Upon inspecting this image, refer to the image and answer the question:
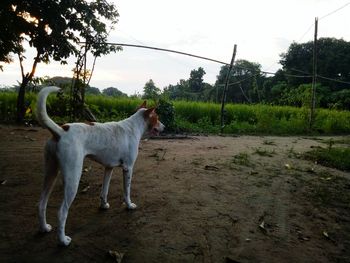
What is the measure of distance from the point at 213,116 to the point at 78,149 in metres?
13.4

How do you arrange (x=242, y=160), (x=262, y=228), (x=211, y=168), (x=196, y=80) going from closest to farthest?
1. (x=262, y=228)
2. (x=211, y=168)
3. (x=242, y=160)
4. (x=196, y=80)

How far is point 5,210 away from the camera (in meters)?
3.97

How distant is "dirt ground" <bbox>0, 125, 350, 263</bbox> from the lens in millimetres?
3244

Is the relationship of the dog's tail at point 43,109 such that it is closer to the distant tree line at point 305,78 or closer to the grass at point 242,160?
the grass at point 242,160

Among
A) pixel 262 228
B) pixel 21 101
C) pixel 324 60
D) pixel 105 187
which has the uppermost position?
pixel 324 60

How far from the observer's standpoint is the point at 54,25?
7672 millimetres

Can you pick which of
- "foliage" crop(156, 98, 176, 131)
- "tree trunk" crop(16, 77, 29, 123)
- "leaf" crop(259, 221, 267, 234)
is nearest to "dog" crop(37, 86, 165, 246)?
"leaf" crop(259, 221, 267, 234)

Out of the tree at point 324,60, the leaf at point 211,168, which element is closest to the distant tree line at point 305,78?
the tree at point 324,60

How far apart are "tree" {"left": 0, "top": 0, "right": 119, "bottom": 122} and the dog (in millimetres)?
4824

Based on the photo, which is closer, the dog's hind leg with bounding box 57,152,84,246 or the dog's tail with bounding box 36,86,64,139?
the dog's tail with bounding box 36,86,64,139

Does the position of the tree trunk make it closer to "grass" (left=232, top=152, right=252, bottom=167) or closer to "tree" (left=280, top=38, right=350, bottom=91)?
"grass" (left=232, top=152, right=252, bottom=167)

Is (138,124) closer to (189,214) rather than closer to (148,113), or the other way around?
(148,113)

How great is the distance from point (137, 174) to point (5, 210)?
2381 millimetres

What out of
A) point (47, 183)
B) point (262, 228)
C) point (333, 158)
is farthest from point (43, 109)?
point (333, 158)
